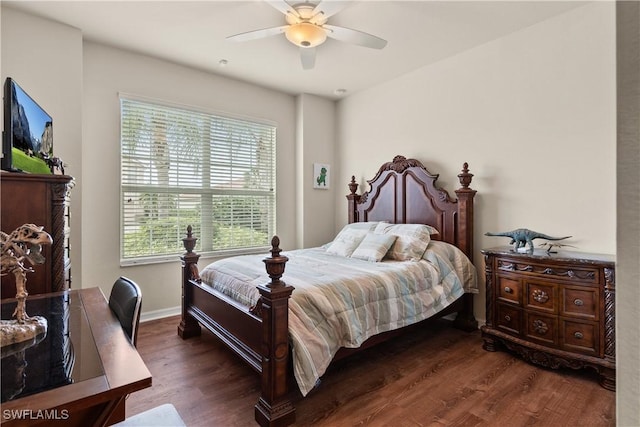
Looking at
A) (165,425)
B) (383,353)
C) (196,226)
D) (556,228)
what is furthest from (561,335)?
(196,226)

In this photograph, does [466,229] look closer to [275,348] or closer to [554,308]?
[554,308]

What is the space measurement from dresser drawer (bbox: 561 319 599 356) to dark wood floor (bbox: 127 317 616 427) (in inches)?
8.6

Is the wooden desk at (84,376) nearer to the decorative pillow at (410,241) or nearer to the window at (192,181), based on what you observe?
the window at (192,181)

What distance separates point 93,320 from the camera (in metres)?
1.30

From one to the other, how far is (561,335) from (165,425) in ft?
8.58

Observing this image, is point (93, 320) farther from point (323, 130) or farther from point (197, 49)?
point (323, 130)

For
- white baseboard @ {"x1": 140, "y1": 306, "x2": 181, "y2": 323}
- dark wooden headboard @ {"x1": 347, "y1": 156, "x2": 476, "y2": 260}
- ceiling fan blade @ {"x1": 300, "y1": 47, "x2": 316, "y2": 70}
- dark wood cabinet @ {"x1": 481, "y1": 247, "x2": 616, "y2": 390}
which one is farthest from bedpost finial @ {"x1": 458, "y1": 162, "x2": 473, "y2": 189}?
white baseboard @ {"x1": 140, "y1": 306, "x2": 181, "y2": 323}

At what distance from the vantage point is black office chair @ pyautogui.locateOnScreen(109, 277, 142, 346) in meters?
1.26

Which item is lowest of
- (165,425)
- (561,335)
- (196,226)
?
(561,335)

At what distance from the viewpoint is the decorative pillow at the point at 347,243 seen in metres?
3.41

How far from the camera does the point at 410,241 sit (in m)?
3.18

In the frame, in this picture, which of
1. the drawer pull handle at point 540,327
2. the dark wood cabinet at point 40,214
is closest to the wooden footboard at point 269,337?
the dark wood cabinet at point 40,214

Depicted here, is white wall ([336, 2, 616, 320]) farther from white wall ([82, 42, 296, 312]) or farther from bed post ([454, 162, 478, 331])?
white wall ([82, 42, 296, 312])

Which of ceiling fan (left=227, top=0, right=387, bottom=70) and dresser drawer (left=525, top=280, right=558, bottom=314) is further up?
ceiling fan (left=227, top=0, right=387, bottom=70)
